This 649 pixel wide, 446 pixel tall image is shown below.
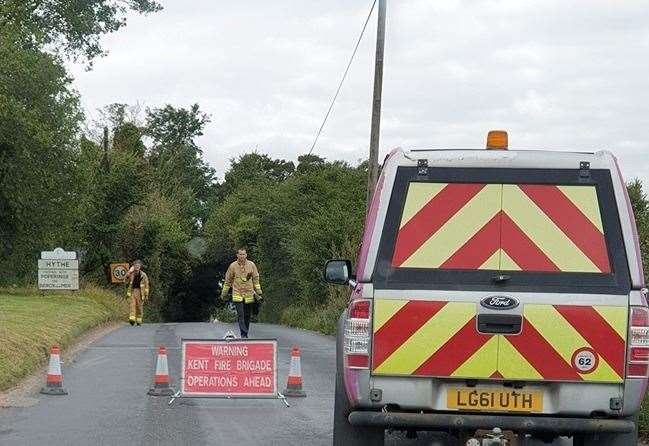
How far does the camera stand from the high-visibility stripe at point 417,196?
661 cm

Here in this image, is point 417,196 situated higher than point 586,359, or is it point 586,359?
point 417,196

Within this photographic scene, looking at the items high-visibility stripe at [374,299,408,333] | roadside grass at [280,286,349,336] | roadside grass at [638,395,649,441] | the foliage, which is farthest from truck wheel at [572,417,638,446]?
the foliage

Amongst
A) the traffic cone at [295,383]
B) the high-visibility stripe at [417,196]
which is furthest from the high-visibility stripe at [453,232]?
the traffic cone at [295,383]

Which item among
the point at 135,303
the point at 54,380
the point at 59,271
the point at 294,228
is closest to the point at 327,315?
the point at 135,303

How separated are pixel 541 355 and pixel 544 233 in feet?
2.49

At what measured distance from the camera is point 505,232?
6555 mm

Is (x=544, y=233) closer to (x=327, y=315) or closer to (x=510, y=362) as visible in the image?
(x=510, y=362)

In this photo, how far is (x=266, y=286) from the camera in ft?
177

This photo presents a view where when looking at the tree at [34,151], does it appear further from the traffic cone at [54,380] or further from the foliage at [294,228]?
the traffic cone at [54,380]

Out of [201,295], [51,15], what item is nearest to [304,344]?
[51,15]

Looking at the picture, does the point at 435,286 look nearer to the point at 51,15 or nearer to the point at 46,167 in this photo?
the point at 46,167

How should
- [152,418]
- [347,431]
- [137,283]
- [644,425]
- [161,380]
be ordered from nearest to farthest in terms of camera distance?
[347,431], [644,425], [152,418], [161,380], [137,283]

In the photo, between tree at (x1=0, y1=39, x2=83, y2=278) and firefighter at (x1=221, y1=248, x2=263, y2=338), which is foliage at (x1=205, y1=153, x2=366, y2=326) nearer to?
tree at (x1=0, y1=39, x2=83, y2=278)

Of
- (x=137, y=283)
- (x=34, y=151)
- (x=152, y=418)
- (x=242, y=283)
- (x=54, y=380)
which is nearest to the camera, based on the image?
(x=152, y=418)
